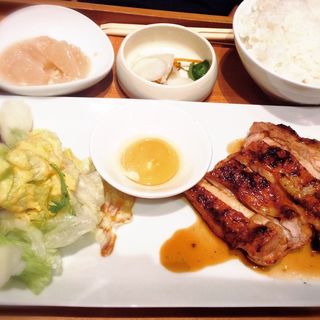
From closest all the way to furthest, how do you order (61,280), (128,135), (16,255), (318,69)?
1. (16,255)
2. (61,280)
3. (128,135)
4. (318,69)

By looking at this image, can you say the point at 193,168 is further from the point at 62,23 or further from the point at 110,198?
the point at 62,23

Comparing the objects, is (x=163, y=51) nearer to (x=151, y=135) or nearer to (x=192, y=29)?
(x=192, y=29)

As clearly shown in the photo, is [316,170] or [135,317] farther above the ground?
[316,170]

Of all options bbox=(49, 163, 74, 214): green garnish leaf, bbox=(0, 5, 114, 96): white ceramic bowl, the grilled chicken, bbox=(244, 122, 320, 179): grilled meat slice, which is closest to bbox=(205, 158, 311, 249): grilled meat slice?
the grilled chicken

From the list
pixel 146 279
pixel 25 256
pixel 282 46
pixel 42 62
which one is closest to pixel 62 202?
pixel 25 256

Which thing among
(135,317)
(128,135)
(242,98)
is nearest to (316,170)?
(242,98)

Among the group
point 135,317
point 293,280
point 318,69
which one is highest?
point 318,69

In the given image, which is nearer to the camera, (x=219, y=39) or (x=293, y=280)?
(x=293, y=280)

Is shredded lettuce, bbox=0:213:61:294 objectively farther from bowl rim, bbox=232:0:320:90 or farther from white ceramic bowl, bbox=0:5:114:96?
bowl rim, bbox=232:0:320:90
